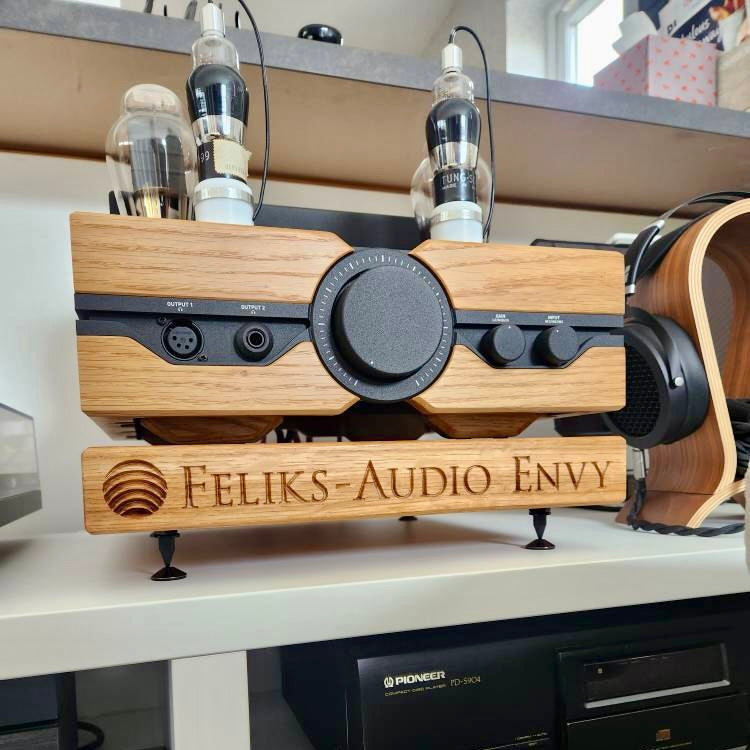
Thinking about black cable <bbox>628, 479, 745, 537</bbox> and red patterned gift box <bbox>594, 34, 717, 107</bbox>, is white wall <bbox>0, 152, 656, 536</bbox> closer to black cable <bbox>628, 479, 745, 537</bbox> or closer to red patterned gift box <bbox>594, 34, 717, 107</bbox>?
black cable <bbox>628, 479, 745, 537</bbox>

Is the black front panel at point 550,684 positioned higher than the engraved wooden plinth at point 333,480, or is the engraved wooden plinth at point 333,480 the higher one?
the engraved wooden plinth at point 333,480

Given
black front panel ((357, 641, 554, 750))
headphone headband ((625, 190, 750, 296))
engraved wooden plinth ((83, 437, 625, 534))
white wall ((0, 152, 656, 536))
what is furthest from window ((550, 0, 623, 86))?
black front panel ((357, 641, 554, 750))

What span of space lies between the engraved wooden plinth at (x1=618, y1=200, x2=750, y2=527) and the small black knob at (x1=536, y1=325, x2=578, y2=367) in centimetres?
22

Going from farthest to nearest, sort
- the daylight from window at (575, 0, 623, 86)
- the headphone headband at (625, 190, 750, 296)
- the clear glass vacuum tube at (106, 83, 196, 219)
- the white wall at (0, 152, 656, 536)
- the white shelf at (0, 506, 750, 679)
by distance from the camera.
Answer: the daylight from window at (575, 0, 623, 86), the white wall at (0, 152, 656, 536), the headphone headband at (625, 190, 750, 296), the clear glass vacuum tube at (106, 83, 196, 219), the white shelf at (0, 506, 750, 679)

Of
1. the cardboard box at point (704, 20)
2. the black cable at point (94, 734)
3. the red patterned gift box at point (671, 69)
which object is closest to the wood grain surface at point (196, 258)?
the black cable at point (94, 734)

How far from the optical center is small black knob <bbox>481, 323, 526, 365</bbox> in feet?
1.63

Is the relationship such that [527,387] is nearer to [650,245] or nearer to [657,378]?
[657,378]

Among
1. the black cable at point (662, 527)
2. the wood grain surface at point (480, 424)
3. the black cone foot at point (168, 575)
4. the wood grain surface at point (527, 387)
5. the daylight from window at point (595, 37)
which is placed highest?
the daylight from window at point (595, 37)

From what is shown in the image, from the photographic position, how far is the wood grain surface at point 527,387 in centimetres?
49

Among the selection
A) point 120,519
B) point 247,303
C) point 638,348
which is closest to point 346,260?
point 247,303

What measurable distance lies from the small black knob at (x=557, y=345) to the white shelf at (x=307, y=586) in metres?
0.16

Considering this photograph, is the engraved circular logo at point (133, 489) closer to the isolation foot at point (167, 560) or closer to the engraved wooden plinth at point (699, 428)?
the isolation foot at point (167, 560)

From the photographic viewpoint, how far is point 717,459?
2.10 ft

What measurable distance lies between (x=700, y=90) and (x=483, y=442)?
0.81 metres
